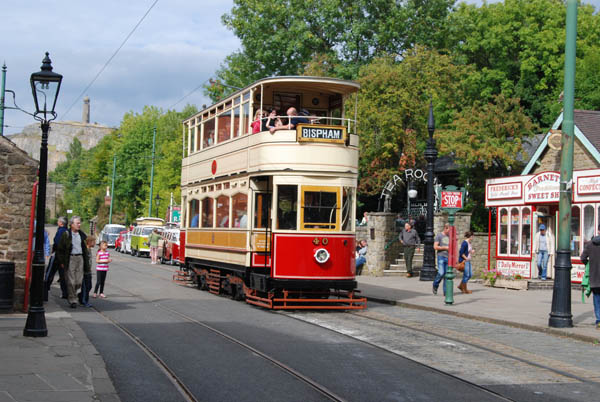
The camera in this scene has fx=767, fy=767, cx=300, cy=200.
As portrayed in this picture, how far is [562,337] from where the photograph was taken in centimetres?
1381

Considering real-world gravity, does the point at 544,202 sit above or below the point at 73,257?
above

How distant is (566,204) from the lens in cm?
1467

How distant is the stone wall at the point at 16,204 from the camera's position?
46.7 ft

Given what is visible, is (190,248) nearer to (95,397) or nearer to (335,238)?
(335,238)

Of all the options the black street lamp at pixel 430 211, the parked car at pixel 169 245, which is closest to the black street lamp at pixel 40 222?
the black street lamp at pixel 430 211

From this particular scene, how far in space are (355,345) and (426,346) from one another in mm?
1114

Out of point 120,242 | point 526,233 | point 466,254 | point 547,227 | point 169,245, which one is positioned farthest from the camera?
point 120,242

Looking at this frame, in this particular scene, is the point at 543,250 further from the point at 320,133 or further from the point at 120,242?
the point at 120,242

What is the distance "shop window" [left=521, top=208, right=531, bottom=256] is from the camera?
26.8 metres

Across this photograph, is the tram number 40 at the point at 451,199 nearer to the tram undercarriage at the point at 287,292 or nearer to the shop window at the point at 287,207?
the tram undercarriage at the point at 287,292

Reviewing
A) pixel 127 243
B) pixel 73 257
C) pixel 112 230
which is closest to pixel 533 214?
pixel 73 257

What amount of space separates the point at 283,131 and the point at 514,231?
45.3ft

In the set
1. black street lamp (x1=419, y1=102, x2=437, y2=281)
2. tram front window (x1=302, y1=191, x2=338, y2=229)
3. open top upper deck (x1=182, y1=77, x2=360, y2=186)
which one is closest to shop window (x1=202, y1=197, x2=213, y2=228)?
open top upper deck (x1=182, y1=77, x2=360, y2=186)

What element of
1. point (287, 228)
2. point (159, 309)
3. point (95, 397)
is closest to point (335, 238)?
point (287, 228)
